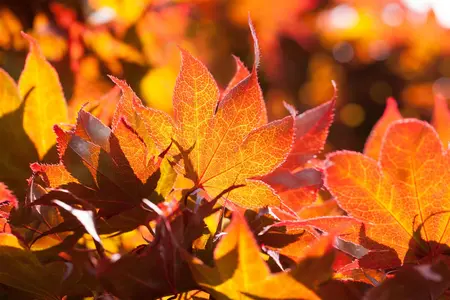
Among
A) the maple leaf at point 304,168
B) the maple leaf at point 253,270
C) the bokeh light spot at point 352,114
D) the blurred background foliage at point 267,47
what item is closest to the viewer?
the maple leaf at point 253,270

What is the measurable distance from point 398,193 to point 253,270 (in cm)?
19

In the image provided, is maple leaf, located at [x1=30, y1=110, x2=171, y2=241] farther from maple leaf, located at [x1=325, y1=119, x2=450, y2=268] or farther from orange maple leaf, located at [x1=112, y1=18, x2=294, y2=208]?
maple leaf, located at [x1=325, y1=119, x2=450, y2=268]

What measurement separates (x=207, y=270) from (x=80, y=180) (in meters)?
0.17

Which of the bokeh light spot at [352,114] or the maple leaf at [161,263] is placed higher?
the maple leaf at [161,263]

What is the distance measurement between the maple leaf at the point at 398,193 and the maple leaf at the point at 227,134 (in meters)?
0.06

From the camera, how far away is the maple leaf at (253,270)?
425 mm

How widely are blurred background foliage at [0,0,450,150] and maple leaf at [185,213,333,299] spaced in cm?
71

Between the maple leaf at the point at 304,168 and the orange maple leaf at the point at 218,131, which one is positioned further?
the maple leaf at the point at 304,168

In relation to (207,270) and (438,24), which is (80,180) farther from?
(438,24)

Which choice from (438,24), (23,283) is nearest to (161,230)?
(23,283)

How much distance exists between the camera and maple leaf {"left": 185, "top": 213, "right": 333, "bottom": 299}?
1.39ft

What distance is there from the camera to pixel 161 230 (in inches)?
18.8

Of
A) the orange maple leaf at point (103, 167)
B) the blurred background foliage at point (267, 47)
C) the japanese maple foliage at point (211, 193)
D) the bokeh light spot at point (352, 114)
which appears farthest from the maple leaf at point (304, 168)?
the bokeh light spot at point (352, 114)

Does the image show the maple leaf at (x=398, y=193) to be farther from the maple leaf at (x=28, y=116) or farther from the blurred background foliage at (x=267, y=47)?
the blurred background foliage at (x=267, y=47)
